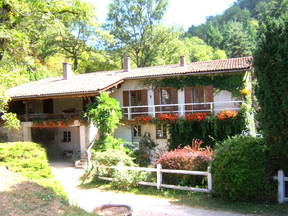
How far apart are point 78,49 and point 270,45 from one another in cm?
3459

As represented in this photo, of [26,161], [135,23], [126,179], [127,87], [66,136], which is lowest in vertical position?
[126,179]

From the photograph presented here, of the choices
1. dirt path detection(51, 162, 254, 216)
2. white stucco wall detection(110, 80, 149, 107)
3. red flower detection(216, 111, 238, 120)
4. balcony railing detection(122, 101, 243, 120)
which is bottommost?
dirt path detection(51, 162, 254, 216)

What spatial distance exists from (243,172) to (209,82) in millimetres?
9855

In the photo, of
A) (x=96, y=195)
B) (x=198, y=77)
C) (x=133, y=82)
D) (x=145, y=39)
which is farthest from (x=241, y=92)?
(x=145, y=39)

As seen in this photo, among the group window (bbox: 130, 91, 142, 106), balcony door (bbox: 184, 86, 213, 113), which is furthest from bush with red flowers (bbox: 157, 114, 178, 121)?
window (bbox: 130, 91, 142, 106)

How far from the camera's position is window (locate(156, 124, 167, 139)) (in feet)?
61.4

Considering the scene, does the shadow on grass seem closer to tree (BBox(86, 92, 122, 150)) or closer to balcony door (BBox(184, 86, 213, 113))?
tree (BBox(86, 92, 122, 150))

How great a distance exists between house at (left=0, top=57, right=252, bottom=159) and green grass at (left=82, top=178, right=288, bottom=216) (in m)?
7.02

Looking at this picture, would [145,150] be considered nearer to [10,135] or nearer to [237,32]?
[10,135]

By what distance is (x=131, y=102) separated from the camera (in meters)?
20.9

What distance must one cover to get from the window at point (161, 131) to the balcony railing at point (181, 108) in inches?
35.1

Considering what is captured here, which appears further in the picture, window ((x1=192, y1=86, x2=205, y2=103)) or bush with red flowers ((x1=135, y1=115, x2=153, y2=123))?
window ((x1=192, y1=86, x2=205, y2=103))

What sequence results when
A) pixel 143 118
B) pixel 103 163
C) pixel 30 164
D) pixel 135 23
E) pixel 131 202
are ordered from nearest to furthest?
pixel 131 202, pixel 30 164, pixel 103 163, pixel 143 118, pixel 135 23

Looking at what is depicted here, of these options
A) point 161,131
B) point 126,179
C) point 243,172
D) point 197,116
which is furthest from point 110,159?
point 243,172
